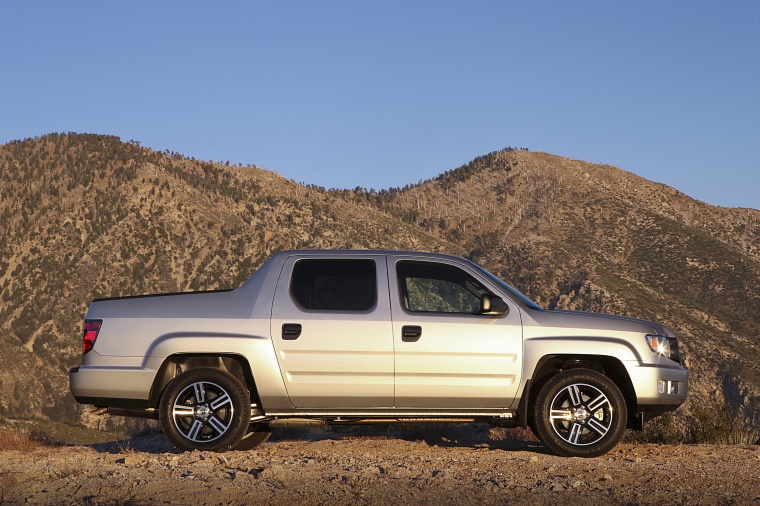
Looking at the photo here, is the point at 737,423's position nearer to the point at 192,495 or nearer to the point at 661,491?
the point at 661,491

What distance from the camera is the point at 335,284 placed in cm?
937

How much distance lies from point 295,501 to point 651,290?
→ 220 ft

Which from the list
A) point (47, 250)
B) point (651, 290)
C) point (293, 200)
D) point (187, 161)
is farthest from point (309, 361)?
point (187, 161)

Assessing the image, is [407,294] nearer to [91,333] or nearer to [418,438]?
A: [418,438]

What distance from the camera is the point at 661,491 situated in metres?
7.18

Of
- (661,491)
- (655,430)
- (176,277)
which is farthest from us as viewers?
(176,277)

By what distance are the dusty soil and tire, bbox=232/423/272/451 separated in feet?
1.22

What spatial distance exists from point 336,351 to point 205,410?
141 cm

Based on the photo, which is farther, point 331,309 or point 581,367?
point 581,367

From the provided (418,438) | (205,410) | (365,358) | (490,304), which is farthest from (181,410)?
(418,438)

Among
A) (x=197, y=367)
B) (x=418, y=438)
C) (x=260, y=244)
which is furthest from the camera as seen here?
(x=260, y=244)

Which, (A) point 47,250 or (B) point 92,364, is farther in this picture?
(A) point 47,250

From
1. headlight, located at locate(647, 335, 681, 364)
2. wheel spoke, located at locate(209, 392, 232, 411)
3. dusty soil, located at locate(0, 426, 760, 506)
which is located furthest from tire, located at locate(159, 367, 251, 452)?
headlight, located at locate(647, 335, 681, 364)

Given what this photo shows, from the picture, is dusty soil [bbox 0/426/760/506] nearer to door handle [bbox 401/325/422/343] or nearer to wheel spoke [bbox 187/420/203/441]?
wheel spoke [bbox 187/420/203/441]
